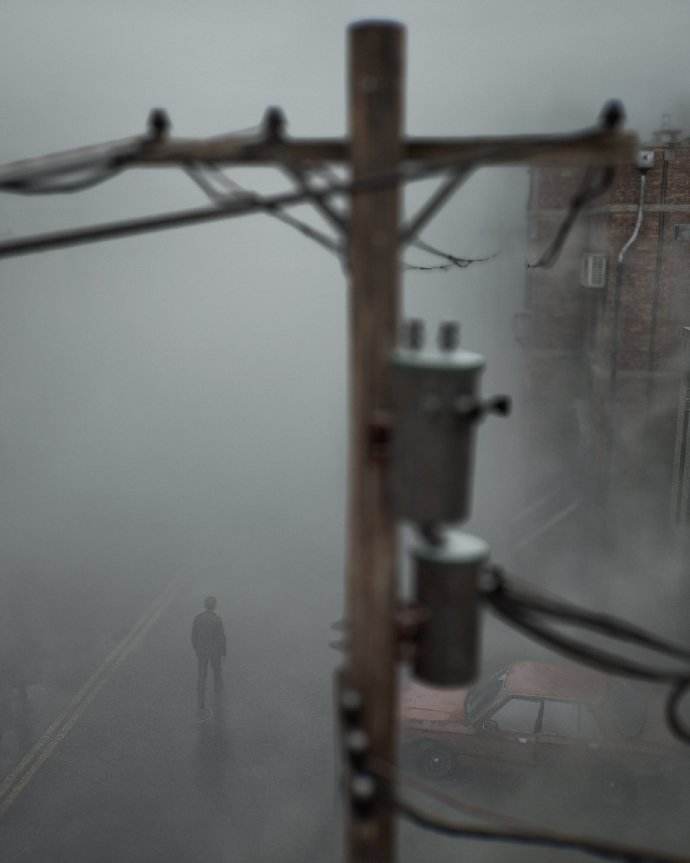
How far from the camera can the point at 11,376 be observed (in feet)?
113

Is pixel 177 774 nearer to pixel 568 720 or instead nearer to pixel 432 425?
pixel 568 720

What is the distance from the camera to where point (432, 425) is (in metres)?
2.92

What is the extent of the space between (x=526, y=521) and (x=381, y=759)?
15265 millimetres

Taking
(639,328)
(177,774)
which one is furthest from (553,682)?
(639,328)

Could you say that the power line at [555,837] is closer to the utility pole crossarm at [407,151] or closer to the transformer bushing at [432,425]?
the transformer bushing at [432,425]

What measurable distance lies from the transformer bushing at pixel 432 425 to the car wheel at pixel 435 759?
7936 millimetres

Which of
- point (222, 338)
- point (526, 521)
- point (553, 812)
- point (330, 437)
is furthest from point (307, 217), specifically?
point (553, 812)

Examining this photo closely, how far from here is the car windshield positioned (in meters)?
10.2

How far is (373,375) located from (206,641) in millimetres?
9860

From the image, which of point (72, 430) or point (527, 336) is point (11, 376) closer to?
point (72, 430)

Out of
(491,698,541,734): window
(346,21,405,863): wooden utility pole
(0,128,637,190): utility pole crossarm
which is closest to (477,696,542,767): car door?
(491,698,541,734): window

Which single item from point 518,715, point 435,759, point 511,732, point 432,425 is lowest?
point 435,759

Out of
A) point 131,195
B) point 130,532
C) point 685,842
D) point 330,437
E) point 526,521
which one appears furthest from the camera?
point 131,195

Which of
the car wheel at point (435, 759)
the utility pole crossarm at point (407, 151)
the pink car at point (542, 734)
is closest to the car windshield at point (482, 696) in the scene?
the pink car at point (542, 734)
